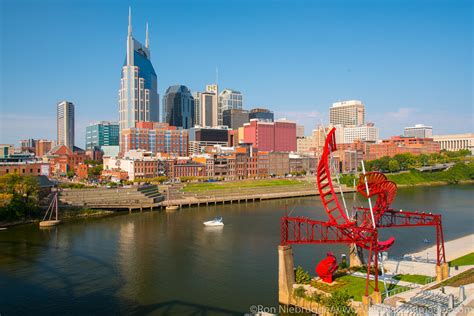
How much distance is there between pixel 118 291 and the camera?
131 feet

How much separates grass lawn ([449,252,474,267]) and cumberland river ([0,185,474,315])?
6.96 m

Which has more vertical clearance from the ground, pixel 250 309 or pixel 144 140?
pixel 144 140

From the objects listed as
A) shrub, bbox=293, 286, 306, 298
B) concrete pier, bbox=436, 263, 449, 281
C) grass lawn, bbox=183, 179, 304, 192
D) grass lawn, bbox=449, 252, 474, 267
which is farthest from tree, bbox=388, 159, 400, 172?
shrub, bbox=293, 286, 306, 298

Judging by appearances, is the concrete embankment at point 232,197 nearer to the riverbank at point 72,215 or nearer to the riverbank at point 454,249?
the riverbank at point 72,215

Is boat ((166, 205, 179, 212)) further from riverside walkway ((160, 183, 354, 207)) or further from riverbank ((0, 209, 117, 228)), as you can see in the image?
riverbank ((0, 209, 117, 228))

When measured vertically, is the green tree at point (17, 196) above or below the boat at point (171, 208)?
above

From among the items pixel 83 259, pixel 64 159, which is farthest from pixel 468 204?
pixel 64 159

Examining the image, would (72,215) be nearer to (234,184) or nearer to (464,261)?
(234,184)

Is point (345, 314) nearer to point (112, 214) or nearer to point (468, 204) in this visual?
point (112, 214)

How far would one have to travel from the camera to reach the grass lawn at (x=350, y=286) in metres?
33.5

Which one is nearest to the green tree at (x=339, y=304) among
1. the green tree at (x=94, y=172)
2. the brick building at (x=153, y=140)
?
the green tree at (x=94, y=172)

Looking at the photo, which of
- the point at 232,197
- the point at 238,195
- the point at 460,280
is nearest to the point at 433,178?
the point at 238,195

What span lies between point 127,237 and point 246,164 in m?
100

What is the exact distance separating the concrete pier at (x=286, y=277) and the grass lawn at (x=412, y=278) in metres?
9.42
